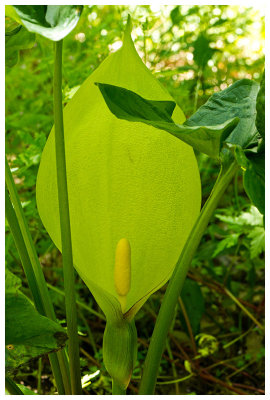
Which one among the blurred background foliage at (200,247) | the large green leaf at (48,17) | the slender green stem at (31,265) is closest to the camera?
the large green leaf at (48,17)

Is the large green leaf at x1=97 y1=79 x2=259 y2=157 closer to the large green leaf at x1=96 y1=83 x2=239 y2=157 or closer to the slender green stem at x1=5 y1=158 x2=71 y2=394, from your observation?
the large green leaf at x1=96 y1=83 x2=239 y2=157

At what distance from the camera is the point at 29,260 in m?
0.40

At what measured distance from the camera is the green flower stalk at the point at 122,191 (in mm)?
392

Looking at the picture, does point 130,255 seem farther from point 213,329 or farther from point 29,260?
point 213,329

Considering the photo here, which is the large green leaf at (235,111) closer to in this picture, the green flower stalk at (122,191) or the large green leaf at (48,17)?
the green flower stalk at (122,191)

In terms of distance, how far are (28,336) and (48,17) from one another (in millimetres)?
224

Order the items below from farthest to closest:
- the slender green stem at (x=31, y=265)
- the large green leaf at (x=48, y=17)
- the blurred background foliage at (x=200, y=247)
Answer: the blurred background foliage at (x=200, y=247)
the slender green stem at (x=31, y=265)
the large green leaf at (x=48, y=17)

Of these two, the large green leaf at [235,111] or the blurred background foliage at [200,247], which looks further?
the blurred background foliage at [200,247]

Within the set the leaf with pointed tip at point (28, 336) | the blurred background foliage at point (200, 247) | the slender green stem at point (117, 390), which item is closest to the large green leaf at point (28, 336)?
the leaf with pointed tip at point (28, 336)

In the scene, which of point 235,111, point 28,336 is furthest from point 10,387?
point 235,111

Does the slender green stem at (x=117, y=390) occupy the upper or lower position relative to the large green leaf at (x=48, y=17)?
lower

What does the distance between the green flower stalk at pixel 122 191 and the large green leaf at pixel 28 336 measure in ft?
0.24
